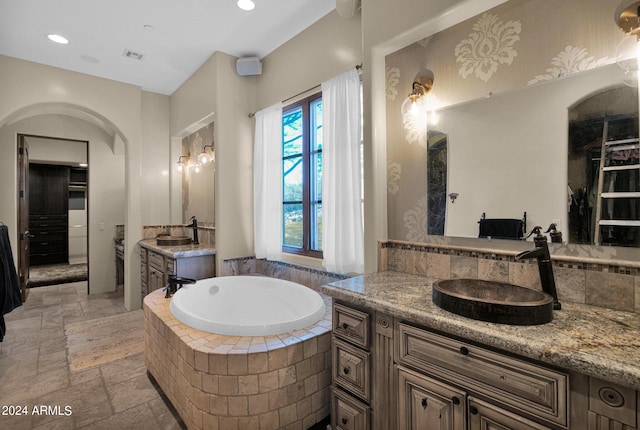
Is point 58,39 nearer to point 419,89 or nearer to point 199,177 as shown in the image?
point 199,177

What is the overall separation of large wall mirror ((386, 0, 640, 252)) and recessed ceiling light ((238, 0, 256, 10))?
1.40 metres

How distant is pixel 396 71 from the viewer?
6.26ft

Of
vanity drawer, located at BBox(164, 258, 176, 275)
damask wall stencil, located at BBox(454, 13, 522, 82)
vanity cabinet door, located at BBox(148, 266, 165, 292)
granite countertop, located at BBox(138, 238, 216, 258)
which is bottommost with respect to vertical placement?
vanity cabinet door, located at BBox(148, 266, 165, 292)

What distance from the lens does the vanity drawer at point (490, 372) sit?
2.88ft

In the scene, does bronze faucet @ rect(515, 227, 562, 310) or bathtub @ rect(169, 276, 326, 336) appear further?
bathtub @ rect(169, 276, 326, 336)

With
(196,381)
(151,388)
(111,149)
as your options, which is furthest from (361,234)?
(111,149)

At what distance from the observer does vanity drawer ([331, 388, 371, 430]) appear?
1419 millimetres

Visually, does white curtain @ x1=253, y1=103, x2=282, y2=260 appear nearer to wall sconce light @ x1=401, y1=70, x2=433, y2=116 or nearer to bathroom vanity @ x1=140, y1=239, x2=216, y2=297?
bathroom vanity @ x1=140, y1=239, x2=216, y2=297

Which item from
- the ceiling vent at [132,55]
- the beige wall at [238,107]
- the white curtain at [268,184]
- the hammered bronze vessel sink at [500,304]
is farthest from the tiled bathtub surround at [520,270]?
the ceiling vent at [132,55]

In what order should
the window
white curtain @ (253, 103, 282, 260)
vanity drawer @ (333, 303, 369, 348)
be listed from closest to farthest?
1. vanity drawer @ (333, 303, 369, 348)
2. the window
3. white curtain @ (253, 103, 282, 260)

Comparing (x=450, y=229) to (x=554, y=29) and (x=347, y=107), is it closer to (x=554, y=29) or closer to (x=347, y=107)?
(x=554, y=29)

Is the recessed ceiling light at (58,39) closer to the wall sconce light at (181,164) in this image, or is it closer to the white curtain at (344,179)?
the wall sconce light at (181,164)

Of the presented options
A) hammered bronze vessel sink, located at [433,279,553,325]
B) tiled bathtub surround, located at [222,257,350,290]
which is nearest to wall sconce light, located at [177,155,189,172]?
tiled bathtub surround, located at [222,257,350,290]

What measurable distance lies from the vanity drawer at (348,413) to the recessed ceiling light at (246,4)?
2.86 meters
